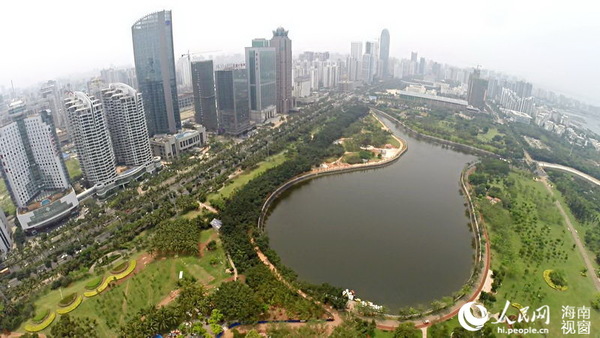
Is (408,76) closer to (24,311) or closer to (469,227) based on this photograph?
(469,227)

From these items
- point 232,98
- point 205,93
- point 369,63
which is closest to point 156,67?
point 205,93

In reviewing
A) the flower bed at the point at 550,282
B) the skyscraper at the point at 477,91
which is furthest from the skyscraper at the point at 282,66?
the flower bed at the point at 550,282

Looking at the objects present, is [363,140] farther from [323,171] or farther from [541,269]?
[541,269]

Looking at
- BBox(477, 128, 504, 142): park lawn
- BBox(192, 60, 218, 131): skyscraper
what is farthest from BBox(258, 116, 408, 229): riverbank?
BBox(192, 60, 218, 131): skyscraper

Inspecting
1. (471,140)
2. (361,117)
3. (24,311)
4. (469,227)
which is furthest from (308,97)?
(24,311)

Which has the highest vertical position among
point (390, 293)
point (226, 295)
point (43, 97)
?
point (43, 97)

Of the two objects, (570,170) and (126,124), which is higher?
(126,124)
